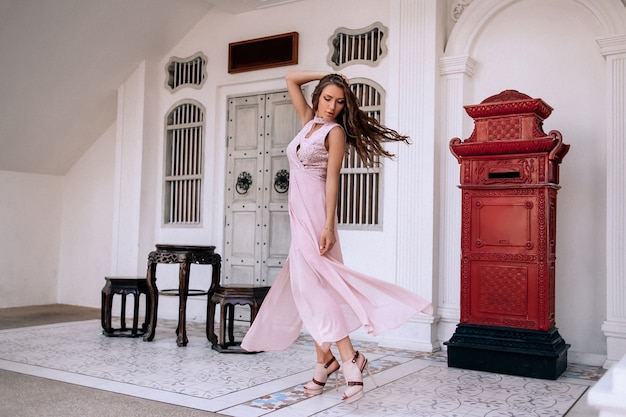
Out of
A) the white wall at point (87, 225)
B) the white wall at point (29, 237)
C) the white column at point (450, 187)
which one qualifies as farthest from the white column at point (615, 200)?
the white wall at point (29, 237)

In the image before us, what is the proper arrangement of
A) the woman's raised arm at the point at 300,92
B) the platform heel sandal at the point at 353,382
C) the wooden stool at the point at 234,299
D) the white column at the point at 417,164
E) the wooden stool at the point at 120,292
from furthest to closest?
the wooden stool at the point at 120,292, the white column at the point at 417,164, the wooden stool at the point at 234,299, the woman's raised arm at the point at 300,92, the platform heel sandal at the point at 353,382

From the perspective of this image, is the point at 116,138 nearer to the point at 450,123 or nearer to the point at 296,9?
the point at 296,9

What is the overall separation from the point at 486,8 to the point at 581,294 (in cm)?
230

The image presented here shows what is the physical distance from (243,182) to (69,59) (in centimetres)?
206

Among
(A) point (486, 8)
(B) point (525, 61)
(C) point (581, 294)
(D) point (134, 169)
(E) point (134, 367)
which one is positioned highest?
(A) point (486, 8)

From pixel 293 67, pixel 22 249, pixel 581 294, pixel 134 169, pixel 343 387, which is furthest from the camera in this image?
pixel 22 249

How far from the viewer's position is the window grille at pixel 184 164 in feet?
20.4

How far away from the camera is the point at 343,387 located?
3229mm

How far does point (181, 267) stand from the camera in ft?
14.6

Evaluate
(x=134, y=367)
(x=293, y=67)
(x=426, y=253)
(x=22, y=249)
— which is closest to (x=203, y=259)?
(x=134, y=367)

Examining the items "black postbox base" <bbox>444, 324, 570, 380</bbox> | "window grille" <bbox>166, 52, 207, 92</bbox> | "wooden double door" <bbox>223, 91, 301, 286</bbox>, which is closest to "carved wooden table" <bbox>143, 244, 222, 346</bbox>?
"wooden double door" <bbox>223, 91, 301, 286</bbox>

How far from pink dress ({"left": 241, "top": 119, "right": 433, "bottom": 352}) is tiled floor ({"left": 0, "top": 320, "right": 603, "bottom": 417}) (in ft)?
1.10

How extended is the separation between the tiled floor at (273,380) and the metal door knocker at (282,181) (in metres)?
1.56

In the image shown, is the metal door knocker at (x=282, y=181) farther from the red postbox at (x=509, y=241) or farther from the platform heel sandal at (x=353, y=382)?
the platform heel sandal at (x=353, y=382)
